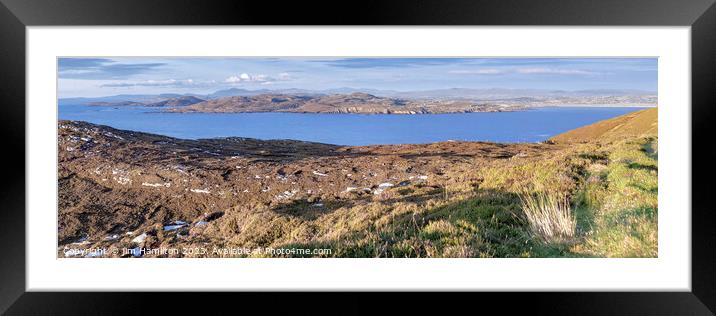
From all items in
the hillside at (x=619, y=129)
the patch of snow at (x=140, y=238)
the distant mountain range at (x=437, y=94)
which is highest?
the distant mountain range at (x=437, y=94)

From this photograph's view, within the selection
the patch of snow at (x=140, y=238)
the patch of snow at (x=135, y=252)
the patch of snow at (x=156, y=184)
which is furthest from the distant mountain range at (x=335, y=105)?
the patch of snow at (x=135, y=252)

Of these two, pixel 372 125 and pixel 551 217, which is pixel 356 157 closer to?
pixel 372 125

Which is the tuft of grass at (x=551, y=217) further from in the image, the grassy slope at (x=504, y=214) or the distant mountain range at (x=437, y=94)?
the distant mountain range at (x=437, y=94)

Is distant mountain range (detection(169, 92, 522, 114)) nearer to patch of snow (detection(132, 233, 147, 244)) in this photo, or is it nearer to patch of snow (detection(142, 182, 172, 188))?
patch of snow (detection(142, 182, 172, 188))

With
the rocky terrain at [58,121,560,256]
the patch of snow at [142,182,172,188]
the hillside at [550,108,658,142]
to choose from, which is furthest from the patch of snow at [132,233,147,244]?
the hillside at [550,108,658,142]

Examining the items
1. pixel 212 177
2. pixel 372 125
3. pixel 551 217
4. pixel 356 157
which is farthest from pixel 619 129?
pixel 212 177
